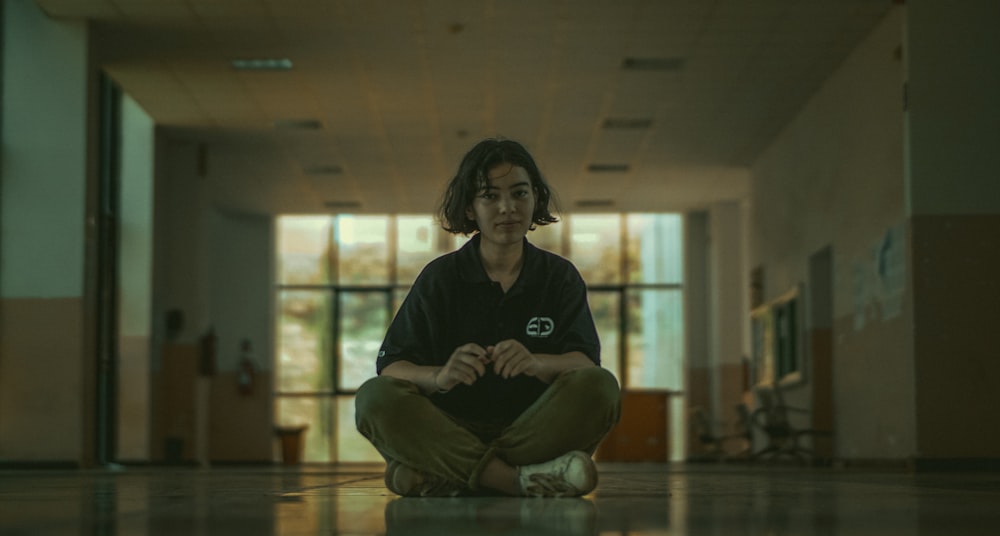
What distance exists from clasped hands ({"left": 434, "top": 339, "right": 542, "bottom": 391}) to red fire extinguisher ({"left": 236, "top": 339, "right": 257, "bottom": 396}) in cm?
1635

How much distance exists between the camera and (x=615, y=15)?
375 inches

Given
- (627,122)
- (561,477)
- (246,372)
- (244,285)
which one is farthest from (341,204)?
(561,477)

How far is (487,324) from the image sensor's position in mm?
3160

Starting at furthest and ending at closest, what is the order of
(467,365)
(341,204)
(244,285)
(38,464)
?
(244,285) < (341,204) < (38,464) < (467,365)

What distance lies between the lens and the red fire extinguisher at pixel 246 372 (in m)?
18.8

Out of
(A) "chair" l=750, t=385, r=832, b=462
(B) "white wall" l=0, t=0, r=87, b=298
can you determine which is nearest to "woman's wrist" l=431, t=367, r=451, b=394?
(B) "white wall" l=0, t=0, r=87, b=298

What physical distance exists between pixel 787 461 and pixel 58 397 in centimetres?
675

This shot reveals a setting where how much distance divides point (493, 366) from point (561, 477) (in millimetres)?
327

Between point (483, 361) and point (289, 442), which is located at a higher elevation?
point (483, 361)

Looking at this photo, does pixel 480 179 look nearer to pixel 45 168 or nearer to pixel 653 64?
pixel 45 168

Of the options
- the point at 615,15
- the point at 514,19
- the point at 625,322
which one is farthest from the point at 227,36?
the point at 625,322

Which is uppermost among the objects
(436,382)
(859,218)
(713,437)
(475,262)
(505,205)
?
(859,218)

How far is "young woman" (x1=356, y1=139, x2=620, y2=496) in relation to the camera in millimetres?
2930

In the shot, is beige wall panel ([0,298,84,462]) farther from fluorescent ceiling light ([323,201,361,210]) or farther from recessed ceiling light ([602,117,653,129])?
fluorescent ceiling light ([323,201,361,210])
